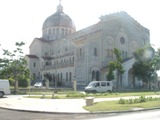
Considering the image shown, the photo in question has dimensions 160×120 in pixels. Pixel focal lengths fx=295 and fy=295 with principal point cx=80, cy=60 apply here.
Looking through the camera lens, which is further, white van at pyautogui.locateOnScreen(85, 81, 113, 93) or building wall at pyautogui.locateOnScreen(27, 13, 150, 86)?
building wall at pyautogui.locateOnScreen(27, 13, 150, 86)

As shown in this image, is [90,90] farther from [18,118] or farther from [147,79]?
[18,118]

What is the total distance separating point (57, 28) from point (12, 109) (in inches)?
2762

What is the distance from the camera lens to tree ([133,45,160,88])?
60094 millimetres

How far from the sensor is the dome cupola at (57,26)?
296 ft

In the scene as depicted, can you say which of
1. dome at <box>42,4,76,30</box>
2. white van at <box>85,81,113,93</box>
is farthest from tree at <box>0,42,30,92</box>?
dome at <box>42,4,76,30</box>

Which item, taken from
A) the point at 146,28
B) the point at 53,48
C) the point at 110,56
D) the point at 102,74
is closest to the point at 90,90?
the point at 102,74

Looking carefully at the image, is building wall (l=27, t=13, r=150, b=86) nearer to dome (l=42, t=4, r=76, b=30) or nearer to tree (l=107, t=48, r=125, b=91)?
tree (l=107, t=48, r=125, b=91)

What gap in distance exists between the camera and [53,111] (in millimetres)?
19562

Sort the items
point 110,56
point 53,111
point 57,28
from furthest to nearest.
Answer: point 57,28
point 110,56
point 53,111

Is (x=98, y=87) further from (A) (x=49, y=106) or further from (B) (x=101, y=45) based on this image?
(B) (x=101, y=45)

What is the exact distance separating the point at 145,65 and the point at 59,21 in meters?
37.4

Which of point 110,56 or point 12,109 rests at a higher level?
point 110,56

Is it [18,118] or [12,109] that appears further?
[12,109]

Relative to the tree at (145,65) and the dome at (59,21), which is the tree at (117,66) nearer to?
the tree at (145,65)
